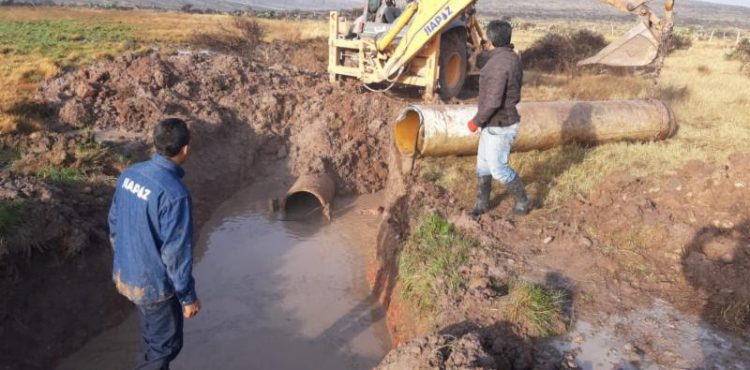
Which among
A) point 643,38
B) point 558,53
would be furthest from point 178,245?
point 558,53

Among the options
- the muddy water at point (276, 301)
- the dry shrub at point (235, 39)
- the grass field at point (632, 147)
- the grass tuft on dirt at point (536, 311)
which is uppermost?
the dry shrub at point (235, 39)

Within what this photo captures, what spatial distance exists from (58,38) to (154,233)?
71.6ft

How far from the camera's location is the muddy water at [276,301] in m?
4.61

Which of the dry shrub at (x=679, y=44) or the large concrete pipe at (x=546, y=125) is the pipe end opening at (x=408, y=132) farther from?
the dry shrub at (x=679, y=44)

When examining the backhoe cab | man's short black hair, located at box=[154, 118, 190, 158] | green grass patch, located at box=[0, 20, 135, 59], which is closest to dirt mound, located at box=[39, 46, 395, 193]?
the backhoe cab

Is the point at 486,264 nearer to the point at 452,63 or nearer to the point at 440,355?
the point at 440,355

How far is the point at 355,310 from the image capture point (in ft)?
17.6

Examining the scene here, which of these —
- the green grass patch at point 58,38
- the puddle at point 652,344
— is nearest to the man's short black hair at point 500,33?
the puddle at point 652,344

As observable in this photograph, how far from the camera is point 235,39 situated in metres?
21.6

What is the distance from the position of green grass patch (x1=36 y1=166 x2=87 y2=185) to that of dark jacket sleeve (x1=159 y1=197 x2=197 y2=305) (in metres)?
3.65

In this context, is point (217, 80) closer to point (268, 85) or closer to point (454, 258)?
point (268, 85)

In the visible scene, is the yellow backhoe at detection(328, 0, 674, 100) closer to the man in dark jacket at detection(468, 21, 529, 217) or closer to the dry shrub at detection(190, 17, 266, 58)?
the man in dark jacket at detection(468, 21, 529, 217)

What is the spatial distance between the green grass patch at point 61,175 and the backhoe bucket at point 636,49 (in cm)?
819

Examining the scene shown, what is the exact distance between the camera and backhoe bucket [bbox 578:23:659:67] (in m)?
8.26
